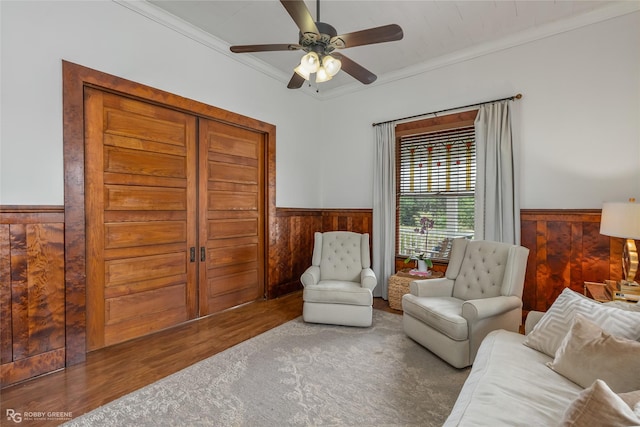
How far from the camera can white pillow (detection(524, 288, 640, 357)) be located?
4.91 ft

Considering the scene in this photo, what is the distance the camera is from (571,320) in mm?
1679

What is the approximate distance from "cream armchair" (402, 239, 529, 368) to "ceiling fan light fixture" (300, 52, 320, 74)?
2148 millimetres

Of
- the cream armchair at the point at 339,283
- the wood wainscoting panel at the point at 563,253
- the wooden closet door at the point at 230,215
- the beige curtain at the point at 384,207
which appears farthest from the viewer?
the beige curtain at the point at 384,207

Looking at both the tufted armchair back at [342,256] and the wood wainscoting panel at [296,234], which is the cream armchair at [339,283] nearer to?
the tufted armchair back at [342,256]

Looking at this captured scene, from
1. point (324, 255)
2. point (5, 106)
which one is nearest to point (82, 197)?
point (5, 106)

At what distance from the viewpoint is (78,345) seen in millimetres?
2449

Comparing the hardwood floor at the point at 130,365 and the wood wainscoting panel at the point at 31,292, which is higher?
the wood wainscoting panel at the point at 31,292

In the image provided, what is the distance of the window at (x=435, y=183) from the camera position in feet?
12.4

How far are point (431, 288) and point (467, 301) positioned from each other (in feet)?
1.82

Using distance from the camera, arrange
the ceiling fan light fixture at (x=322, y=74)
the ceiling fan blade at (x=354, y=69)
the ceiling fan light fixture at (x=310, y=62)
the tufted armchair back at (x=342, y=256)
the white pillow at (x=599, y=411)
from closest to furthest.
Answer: the white pillow at (x=599, y=411) → the ceiling fan light fixture at (x=310, y=62) → the ceiling fan light fixture at (x=322, y=74) → the ceiling fan blade at (x=354, y=69) → the tufted armchair back at (x=342, y=256)

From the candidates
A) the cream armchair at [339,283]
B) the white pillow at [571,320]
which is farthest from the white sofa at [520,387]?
the cream armchair at [339,283]

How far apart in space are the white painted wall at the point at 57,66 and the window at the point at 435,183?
8.42 ft

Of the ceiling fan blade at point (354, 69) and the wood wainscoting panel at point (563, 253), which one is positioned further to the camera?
the wood wainscoting panel at point (563, 253)

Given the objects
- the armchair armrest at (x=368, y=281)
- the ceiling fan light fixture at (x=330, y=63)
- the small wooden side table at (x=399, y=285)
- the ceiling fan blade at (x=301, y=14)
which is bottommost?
the small wooden side table at (x=399, y=285)
